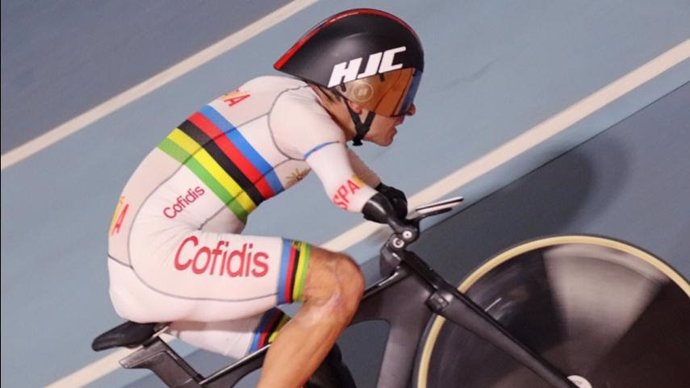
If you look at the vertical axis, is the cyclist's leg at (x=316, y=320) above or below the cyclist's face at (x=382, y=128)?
below

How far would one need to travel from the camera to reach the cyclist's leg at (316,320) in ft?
10.7

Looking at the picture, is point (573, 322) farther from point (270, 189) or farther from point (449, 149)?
point (449, 149)

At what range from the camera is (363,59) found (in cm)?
323

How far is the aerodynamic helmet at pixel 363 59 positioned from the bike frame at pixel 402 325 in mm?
379

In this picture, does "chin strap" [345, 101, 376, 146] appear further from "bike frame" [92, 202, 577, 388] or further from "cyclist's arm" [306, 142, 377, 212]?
"bike frame" [92, 202, 577, 388]

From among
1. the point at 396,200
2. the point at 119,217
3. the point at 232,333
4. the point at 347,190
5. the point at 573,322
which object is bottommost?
the point at 573,322

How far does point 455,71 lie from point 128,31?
81.9 inches

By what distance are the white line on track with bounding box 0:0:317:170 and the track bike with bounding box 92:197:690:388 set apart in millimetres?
2840

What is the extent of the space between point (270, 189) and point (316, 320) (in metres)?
0.44

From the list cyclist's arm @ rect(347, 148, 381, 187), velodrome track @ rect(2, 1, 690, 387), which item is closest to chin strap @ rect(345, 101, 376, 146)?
cyclist's arm @ rect(347, 148, 381, 187)

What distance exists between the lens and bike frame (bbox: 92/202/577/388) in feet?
11.0

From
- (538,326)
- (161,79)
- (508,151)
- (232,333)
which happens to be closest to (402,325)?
(538,326)

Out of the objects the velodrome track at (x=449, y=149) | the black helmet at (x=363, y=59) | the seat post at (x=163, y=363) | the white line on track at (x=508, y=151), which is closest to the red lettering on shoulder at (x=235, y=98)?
the black helmet at (x=363, y=59)

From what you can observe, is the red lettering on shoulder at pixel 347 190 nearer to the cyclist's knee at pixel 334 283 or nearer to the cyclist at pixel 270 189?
the cyclist at pixel 270 189
